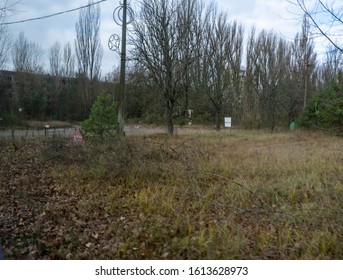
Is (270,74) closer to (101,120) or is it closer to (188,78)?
(188,78)

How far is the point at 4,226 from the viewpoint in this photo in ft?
14.8

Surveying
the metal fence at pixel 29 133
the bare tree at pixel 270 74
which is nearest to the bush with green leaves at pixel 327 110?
the bare tree at pixel 270 74

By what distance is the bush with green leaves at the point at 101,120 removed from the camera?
11.4 metres

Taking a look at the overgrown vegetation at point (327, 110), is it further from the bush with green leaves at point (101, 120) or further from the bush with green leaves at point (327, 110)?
the bush with green leaves at point (101, 120)

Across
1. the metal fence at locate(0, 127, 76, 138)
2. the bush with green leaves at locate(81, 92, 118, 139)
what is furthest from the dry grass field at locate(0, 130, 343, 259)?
the metal fence at locate(0, 127, 76, 138)

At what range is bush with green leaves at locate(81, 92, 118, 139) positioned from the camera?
11406mm

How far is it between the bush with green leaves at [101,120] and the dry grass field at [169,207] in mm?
2675

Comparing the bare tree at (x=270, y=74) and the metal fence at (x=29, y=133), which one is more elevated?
the bare tree at (x=270, y=74)

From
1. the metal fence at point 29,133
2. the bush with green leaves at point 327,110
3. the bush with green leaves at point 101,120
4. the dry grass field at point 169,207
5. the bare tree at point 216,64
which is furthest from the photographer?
the bare tree at point 216,64

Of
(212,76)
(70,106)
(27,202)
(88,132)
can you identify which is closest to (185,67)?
(212,76)

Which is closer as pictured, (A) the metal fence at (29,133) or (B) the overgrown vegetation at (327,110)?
(A) the metal fence at (29,133)

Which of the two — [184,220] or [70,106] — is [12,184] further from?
[70,106]

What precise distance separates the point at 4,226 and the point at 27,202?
1.07m

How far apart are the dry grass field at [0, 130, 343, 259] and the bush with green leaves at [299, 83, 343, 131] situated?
10970mm
